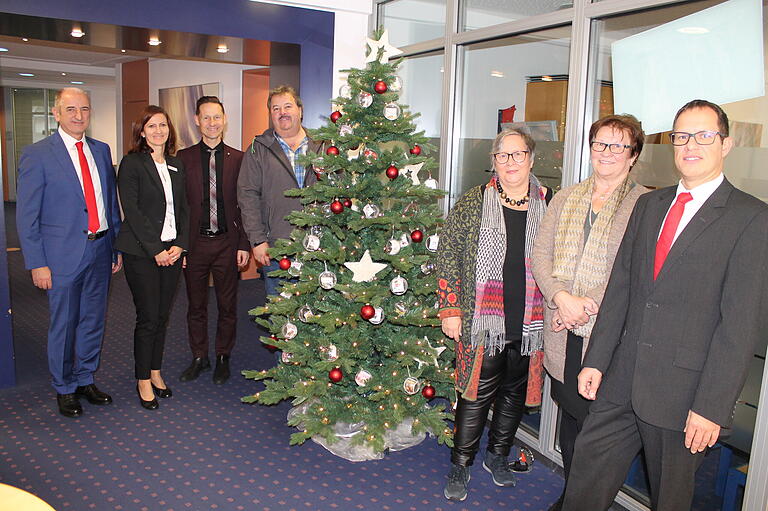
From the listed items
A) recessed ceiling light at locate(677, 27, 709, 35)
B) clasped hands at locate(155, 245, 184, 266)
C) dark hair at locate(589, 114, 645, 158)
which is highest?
recessed ceiling light at locate(677, 27, 709, 35)

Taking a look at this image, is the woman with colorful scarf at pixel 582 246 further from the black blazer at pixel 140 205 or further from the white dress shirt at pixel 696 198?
the black blazer at pixel 140 205

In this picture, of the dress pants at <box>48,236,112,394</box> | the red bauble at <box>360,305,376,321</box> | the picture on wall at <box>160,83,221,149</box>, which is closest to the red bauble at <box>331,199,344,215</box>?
the red bauble at <box>360,305,376,321</box>

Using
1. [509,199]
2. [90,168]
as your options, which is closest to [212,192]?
[90,168]

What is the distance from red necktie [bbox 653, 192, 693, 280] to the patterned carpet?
1.49 m

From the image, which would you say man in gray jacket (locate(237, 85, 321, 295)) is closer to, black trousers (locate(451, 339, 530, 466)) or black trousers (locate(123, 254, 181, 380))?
black trousers (locate(123, 254, 181, 380))

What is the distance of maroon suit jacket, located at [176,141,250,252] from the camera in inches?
163

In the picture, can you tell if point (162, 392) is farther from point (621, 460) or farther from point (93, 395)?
point (621, 460)

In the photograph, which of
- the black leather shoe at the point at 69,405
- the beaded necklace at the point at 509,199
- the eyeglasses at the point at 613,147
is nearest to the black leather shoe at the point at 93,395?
the black leather shoe at the point at 69,405

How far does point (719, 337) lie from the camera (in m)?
1.92

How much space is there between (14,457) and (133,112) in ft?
24.5

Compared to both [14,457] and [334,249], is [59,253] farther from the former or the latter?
[334,249]

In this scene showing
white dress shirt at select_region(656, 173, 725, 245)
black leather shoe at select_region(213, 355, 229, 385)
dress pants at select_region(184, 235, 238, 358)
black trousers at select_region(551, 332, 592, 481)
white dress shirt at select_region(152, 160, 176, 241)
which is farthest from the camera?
black leather shoe at select_region(213, 355, 229, 385)

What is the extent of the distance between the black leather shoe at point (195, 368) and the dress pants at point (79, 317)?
637 millimetres

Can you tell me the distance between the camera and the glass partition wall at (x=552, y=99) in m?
2.41
